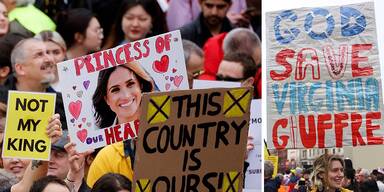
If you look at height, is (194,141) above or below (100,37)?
below

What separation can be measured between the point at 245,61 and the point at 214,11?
0.50 meters

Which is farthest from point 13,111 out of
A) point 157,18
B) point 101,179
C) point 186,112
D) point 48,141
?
point 186,112

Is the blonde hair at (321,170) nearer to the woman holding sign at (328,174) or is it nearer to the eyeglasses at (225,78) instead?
the woman holding sign at (328,174)

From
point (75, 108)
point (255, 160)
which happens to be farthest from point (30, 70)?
point (255, 160)

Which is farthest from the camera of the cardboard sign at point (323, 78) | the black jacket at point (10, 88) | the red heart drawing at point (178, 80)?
the cardboard sign at point (323, 78)

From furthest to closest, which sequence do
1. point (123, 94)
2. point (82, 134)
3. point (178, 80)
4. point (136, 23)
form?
point (136, 23) < point (123, 94) < point (82, 134) < point (178, 80)

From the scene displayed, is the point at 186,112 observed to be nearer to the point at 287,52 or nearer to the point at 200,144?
the point at 200,144

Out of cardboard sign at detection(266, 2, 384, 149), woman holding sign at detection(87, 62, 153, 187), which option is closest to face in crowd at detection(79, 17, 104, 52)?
woman holding sign at detection(87, 62, 153, 187)

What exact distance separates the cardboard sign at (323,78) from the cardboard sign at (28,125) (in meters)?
1.83

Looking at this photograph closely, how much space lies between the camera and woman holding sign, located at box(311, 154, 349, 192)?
6.89 meters

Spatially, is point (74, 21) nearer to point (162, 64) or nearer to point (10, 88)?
point (10, 88)

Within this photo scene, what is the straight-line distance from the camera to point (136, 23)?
6746mm

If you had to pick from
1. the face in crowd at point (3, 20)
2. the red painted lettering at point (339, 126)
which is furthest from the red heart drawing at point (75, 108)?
the red painted lettering at point (339, 126)

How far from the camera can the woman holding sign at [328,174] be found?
6891 mm
